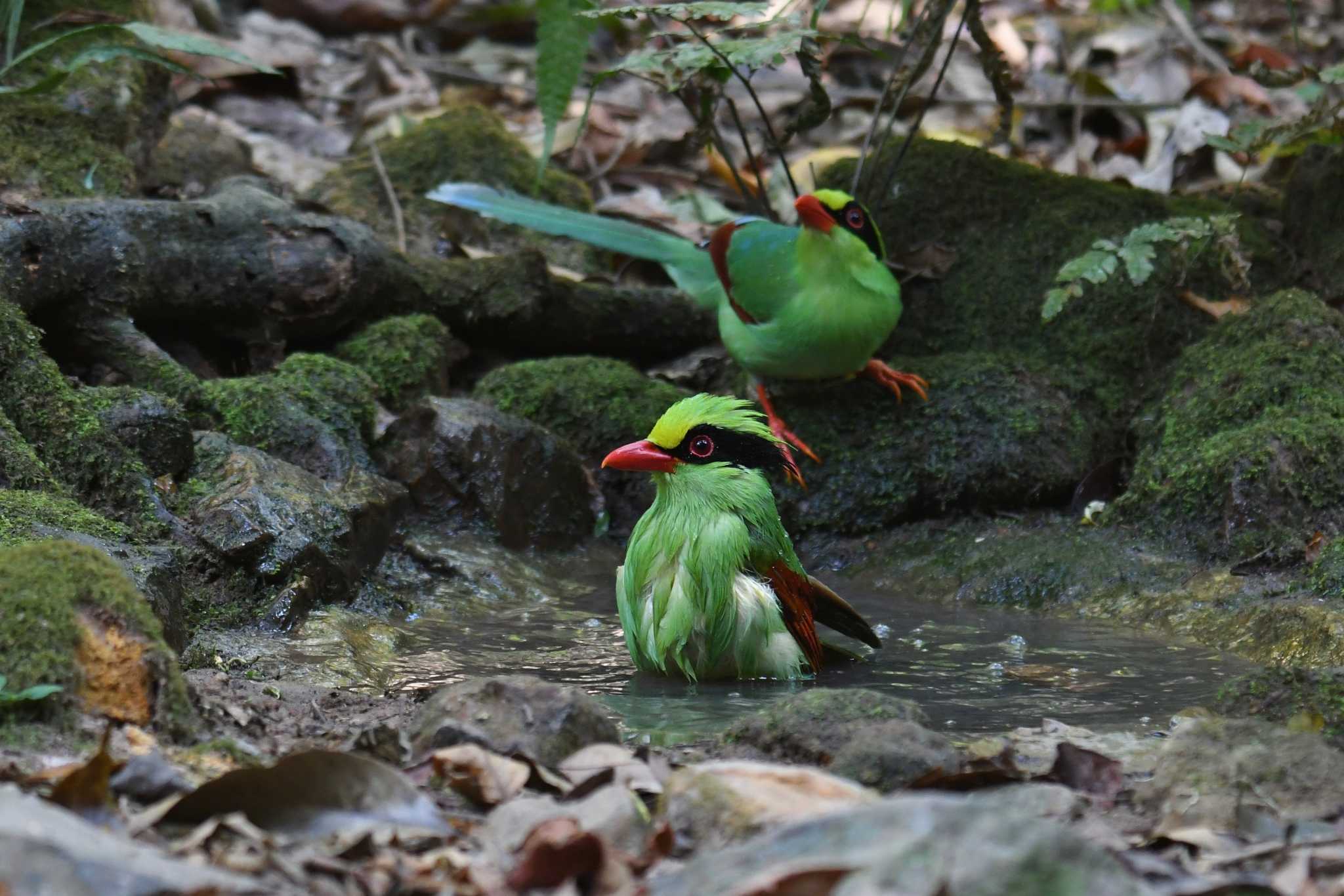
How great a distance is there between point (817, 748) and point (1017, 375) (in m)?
3.90

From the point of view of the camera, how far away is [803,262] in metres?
6.31

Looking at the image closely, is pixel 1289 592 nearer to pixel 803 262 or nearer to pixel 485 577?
pixel 803 262

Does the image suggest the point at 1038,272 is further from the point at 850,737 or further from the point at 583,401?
the point at 850,737

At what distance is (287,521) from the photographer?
4.72 meters

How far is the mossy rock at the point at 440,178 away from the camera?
787cm

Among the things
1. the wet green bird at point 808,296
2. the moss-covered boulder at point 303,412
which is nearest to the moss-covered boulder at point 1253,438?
the wet green bird at point 808,296

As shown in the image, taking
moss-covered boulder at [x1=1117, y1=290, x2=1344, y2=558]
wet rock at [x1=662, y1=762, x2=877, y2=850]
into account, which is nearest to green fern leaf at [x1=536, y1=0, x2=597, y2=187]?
moss-covered boulder at [x1=1117, y1=290, x2=1344, y2=558]

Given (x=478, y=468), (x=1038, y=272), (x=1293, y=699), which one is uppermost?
(x=1038, y=272)

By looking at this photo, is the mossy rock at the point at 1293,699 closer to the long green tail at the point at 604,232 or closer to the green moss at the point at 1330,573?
the green moss at the point at 1330,573

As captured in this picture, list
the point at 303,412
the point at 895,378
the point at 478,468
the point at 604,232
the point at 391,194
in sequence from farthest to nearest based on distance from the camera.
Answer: the point at 391,194 < the point at 604,232 < the point at 895,378 < the point at 478,468 < the point at 303,412

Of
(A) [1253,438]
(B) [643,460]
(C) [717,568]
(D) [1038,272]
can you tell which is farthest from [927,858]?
(D) [1038,272]

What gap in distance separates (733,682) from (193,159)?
4701 mm

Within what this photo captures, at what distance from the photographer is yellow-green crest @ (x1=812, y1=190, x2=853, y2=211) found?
625 cm

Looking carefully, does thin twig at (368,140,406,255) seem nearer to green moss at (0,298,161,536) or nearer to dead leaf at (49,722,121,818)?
green moss at (0,298,161,536)
